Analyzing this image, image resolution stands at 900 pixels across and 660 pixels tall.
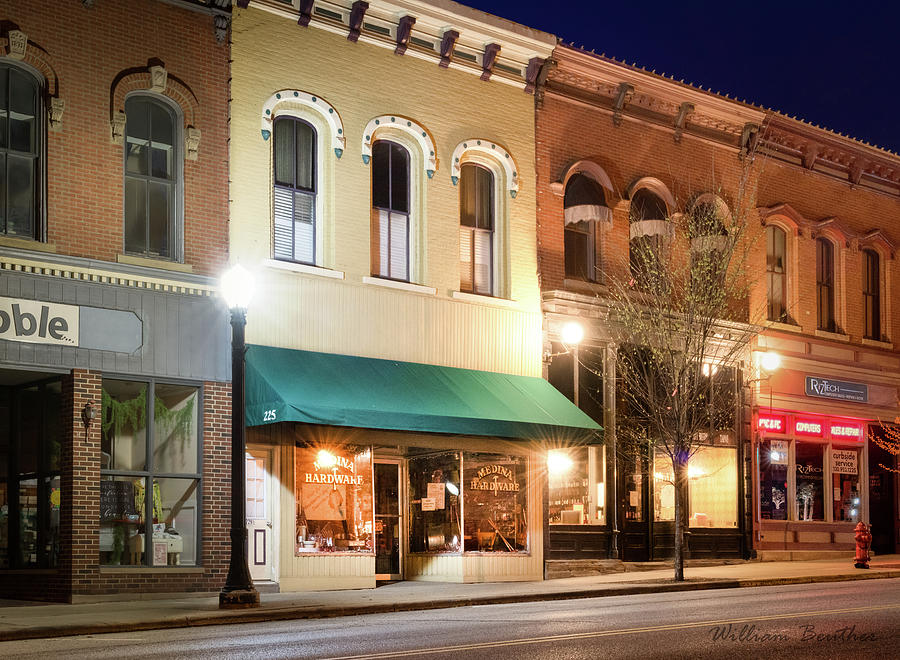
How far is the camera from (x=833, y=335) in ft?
102

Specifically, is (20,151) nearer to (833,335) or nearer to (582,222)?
(582,222)

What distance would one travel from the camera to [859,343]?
31828 millimetres

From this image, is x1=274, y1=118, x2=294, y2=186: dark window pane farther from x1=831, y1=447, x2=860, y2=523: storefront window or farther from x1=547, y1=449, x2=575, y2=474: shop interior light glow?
x1=831, y1=447, x2=860, y2=523: storefront window

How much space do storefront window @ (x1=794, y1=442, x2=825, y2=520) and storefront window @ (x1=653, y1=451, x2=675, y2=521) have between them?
465 centimetres

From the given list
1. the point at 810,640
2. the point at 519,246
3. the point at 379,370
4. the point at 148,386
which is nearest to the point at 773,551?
the point at 519,246

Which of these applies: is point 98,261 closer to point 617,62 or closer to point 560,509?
point 560,509

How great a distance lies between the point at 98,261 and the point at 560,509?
10.5m

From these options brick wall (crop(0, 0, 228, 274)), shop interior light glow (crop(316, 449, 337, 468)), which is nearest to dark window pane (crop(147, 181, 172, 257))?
brick wall (crop(0, 0, 228, 274))

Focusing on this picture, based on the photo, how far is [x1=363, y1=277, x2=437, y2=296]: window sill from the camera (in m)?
22.5

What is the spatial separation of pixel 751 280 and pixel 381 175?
396 inches

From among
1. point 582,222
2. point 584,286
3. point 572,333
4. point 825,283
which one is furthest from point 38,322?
point 825,283

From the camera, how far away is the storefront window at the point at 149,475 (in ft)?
62.6

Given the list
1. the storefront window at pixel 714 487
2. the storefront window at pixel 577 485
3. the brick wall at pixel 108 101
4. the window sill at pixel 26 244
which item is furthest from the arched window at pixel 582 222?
the window sill at pixel 26 244

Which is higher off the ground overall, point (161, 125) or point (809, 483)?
point (161, 125)
